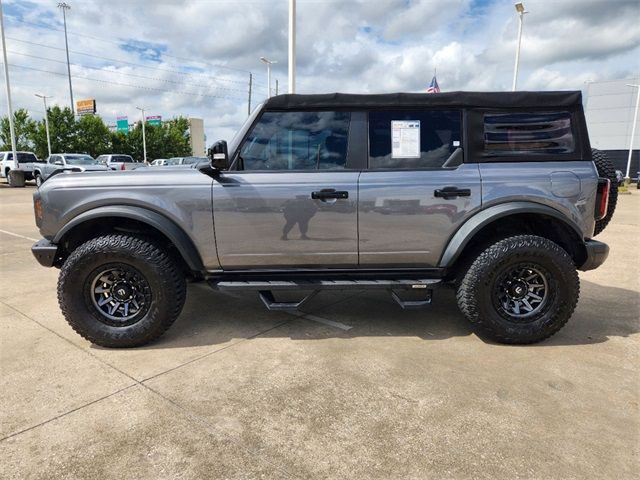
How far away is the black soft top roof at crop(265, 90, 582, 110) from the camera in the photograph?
338 centimetres

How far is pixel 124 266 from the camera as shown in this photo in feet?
10.9

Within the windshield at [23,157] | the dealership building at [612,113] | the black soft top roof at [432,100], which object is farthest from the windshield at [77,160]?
the dealership building at [612,113]

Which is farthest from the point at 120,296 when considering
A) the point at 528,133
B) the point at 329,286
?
the point at 528,133

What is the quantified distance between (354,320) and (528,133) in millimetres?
2138

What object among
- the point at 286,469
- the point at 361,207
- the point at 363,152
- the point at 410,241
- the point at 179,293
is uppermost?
the point at 363,152

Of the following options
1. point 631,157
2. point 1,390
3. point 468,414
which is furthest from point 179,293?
point 631,157

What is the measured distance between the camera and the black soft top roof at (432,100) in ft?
11.1

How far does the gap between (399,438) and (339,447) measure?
33 cm

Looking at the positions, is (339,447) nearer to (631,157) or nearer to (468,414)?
(468,414)

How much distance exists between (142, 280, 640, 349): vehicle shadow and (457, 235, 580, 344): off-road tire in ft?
0.60

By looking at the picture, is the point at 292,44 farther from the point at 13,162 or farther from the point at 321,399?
the point at 13,162

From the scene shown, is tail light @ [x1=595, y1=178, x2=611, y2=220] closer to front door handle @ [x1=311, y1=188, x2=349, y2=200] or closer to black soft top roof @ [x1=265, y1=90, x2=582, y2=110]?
black soft top roof @ [x1=265, y1=90, x2=582, y2=110]

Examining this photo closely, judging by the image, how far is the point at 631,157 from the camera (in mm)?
33688

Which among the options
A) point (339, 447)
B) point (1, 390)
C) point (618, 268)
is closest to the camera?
point (339, 447)
